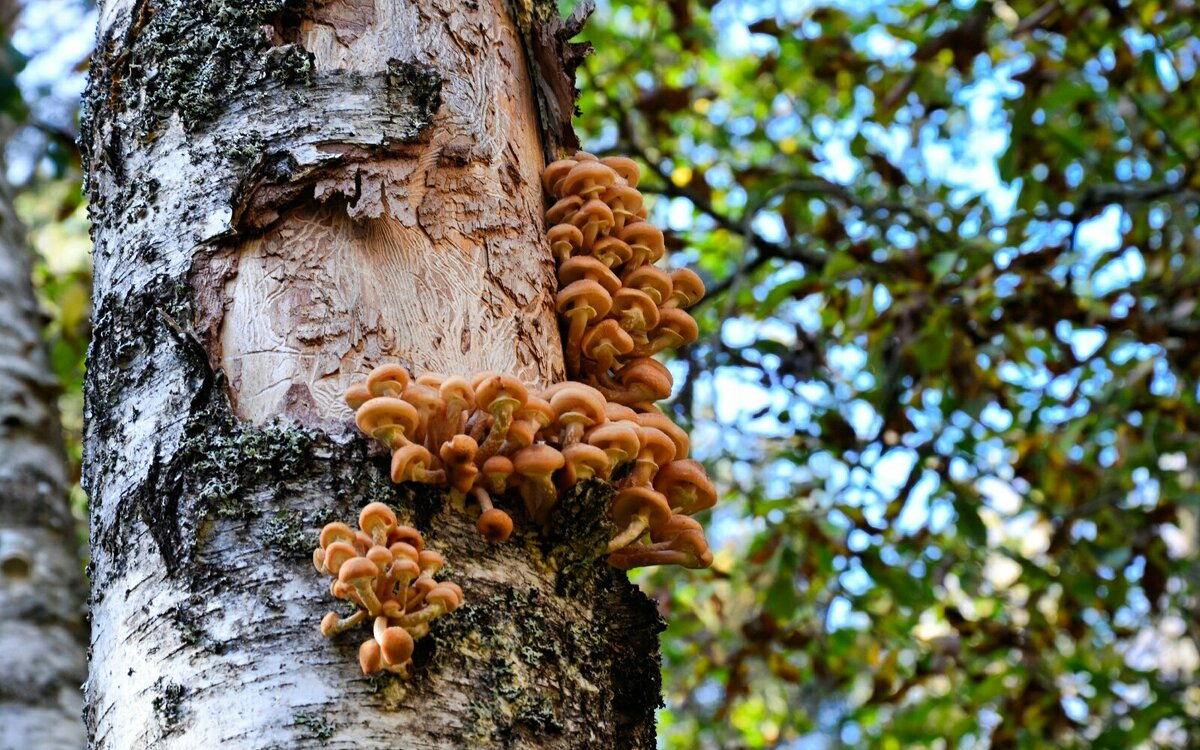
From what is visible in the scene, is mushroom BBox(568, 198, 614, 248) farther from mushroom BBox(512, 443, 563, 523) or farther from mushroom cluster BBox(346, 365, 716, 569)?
mushroom BBox(512, 443, 563, 523)

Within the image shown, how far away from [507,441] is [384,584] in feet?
1.06

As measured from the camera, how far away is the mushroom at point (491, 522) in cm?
163

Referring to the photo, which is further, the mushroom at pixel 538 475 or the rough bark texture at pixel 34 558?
the rough bark texture at pixel 34 558

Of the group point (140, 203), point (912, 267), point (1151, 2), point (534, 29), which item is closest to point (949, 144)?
point (1151, 2)

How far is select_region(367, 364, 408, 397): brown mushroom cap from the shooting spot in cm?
160

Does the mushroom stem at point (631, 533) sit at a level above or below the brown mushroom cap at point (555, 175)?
below

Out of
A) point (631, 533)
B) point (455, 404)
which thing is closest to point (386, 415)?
point (455, 404)

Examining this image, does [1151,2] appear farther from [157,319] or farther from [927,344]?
[157,319]

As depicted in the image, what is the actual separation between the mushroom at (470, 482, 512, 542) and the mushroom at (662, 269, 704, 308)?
2.80ft

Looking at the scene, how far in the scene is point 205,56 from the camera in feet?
6.41

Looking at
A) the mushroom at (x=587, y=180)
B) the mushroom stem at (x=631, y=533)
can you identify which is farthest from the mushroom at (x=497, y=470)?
the mushroom at (x=587, y=180)

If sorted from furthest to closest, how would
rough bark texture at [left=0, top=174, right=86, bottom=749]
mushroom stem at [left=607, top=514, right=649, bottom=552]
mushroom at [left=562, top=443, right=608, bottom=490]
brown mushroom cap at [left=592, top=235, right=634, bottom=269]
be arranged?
rough bark texture at [left=0, top=174, right=86, bottom=749], brown mushroom cap at [left=592, top=235, right=634, bottom=269], mushroom stem at [left=607, top=514, right=649, bottom=552], mushroom at [left=562, top=443, right=608, bottom=490]

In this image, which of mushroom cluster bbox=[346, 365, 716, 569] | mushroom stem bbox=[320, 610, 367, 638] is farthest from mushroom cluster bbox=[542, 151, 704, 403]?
mushroom stem bbox=[320, 610, 367, 638]

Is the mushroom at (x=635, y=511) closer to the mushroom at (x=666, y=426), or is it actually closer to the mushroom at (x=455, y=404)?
the mushroom at (x=666, y=426)
